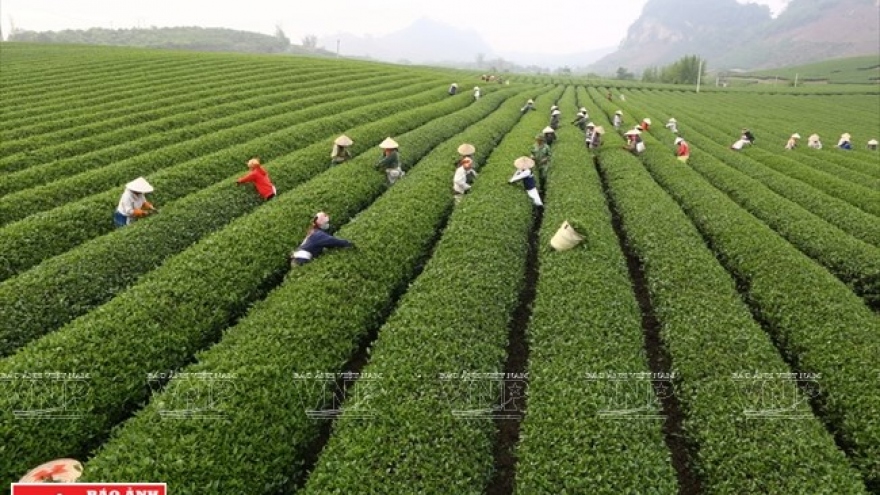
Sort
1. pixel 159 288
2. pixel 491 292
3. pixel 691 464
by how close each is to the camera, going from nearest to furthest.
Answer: pixel 691 464 < pixel 159 288 < pixel 491 292

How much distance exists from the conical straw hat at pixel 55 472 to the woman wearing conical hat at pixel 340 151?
14437 millimetres

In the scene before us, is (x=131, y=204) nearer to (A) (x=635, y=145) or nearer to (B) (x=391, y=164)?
(B) (x=391, y=164)

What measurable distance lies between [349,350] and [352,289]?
1.56 meters

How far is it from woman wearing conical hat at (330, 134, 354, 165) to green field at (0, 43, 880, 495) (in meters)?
1.04

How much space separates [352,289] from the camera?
9.95 m

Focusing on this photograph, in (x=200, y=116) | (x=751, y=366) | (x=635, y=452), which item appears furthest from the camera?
(x=200, y=116)

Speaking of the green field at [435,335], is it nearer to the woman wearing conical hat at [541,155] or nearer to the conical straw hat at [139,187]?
the conical straw hat at [139,187]

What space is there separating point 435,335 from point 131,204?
9261 mm

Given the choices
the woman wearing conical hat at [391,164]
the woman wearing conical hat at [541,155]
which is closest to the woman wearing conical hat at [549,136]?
the woman wearing conical hat at [541,155]

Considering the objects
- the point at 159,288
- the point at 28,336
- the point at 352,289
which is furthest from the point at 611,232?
the point at 28,336

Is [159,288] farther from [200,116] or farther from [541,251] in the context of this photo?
[200,116]

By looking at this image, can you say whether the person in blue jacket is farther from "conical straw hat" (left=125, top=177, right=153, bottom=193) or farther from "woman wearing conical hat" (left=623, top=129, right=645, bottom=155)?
"woman wearing conical hat" (left=623, top=129, right=645, bottom=155)

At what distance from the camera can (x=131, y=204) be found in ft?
42.8

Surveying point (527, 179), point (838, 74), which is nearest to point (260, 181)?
point (527, 179)
